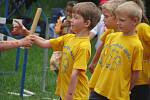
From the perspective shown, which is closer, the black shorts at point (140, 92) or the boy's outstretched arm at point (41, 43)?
the boy's outstretched arm at point (41, 43)

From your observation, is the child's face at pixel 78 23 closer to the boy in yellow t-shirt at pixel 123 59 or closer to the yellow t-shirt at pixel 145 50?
the boy in yellow t-shirt at pixel 123 59

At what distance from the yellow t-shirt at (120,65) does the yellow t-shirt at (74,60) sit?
20 centimetres

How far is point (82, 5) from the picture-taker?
14.8 feet

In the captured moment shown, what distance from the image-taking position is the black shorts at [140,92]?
476 centimetres

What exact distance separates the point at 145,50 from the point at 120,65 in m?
0.53

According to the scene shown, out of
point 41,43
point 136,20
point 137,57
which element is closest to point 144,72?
point 137,57

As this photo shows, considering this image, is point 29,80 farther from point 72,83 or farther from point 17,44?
point 72,83

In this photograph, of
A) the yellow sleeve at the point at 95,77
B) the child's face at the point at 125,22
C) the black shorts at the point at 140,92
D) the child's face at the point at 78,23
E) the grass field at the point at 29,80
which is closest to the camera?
the child's face at the point at 125,22

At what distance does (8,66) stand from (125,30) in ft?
18.3

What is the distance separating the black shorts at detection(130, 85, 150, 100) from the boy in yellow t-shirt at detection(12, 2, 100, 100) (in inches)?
18.7

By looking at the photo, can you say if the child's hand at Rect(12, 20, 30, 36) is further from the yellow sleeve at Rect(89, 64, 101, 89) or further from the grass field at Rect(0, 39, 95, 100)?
the grass field at Rect(0, 39, 95, 100)

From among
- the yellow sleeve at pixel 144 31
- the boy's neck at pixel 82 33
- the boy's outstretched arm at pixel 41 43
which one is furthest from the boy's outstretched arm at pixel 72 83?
the yellow sleeve at pixel 144 31

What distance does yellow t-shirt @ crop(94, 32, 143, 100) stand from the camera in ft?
13.9

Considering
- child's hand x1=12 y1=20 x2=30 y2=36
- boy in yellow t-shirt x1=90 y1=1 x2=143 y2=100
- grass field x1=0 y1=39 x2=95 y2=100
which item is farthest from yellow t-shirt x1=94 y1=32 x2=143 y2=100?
grass field x1=0 y1=39 x2=95 y2=100
